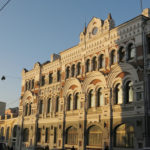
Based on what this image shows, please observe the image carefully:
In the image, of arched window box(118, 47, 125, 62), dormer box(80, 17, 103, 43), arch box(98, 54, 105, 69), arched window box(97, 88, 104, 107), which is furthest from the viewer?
dormer box(80, 17, 103, 43)

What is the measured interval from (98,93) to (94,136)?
15.0 ft

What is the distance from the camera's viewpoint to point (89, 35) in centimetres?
2981

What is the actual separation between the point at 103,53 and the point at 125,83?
4.82 metres

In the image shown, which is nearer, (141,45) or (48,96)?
(141,45)

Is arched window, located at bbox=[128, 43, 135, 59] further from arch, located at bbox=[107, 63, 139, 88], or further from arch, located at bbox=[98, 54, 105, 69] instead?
arch, located at bbox=[98, 54, 105, 69]

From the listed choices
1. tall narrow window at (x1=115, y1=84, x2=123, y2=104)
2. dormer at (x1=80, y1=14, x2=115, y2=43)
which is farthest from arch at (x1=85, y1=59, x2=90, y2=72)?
tall narrow window at (x1=115, y1=84, x2=123, y2=104)

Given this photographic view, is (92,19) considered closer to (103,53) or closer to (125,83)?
(103,53)

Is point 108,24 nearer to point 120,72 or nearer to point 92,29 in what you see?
point 92,29

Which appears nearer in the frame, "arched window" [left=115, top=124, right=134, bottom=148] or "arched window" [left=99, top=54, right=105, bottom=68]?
"arched window" [left=115, top=124, right=134, bottom=148]

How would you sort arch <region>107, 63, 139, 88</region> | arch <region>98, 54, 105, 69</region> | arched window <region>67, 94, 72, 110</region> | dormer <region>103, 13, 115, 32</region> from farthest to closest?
arched window <region>67, 94, 72, 110</region> → arch <region>98, 54, 105, 69</region> → dormer <region>103, 13, 115, 32</region> → arch <region>107, 63, 139, 88</region>

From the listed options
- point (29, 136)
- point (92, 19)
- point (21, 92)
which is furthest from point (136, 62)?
point (21, 92)

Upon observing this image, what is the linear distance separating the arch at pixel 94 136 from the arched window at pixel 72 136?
2157 millimetres

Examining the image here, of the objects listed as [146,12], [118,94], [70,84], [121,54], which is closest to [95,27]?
[121,54]

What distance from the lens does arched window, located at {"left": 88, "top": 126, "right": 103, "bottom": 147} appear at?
25.7 m
